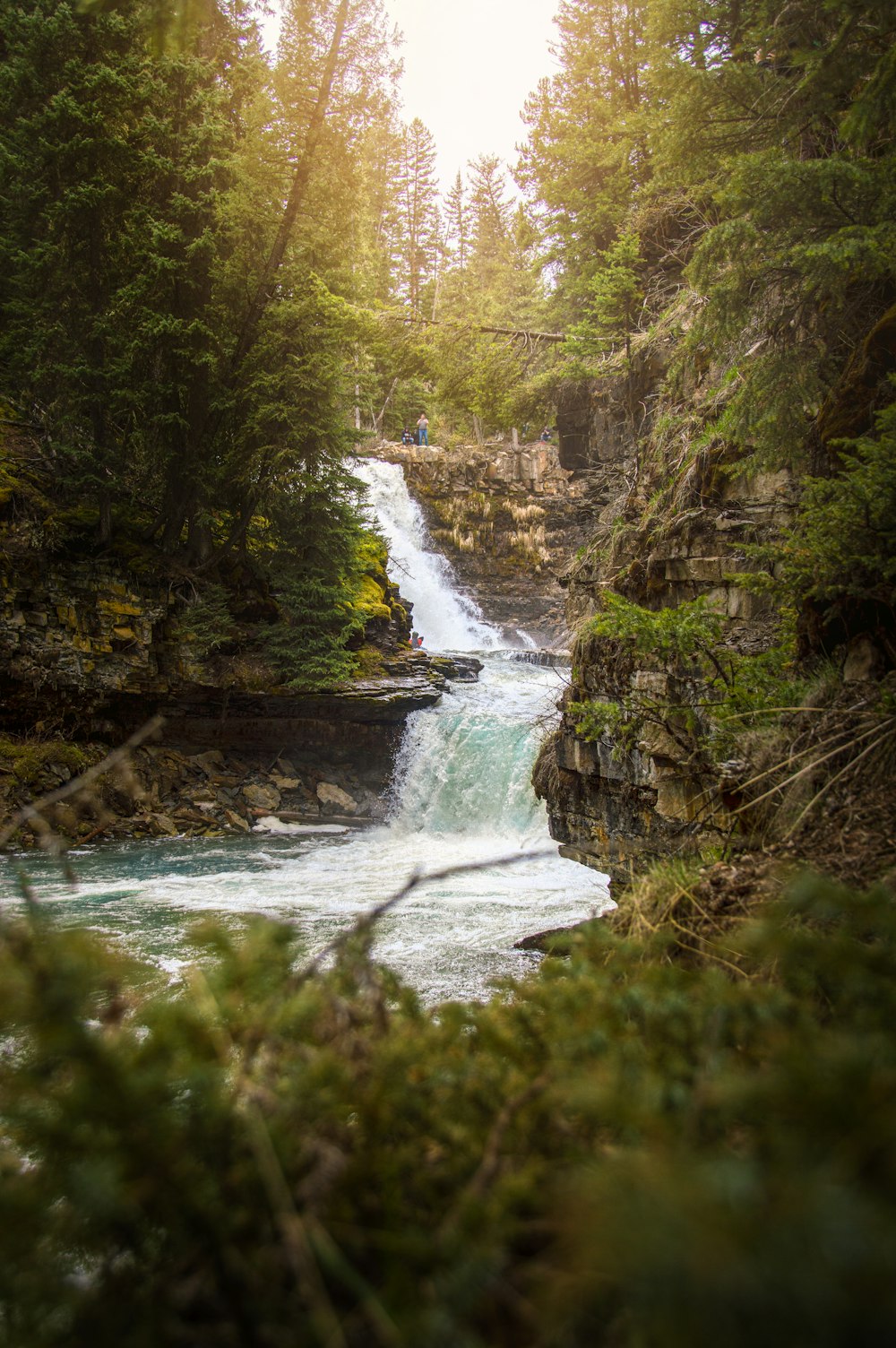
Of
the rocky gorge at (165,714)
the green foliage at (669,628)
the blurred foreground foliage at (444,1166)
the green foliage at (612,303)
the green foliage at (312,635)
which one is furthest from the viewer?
the green foliage at (312,635)

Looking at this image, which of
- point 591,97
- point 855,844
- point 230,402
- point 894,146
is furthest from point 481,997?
point 591,97

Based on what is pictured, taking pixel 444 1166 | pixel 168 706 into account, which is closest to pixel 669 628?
pixel 444 1166

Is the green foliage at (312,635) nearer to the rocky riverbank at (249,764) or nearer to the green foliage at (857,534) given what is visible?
the rocky riverbank at (249,764)

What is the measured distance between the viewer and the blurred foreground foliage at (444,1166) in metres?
0.75

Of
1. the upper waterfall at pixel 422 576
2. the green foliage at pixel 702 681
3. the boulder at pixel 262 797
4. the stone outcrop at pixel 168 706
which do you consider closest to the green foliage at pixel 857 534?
the green foliage at pixel 702 681

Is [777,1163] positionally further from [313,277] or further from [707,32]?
[313,277]

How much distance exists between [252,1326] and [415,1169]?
34 centimetres

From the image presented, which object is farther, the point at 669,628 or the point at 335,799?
the point at 335,799

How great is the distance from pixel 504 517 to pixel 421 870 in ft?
76.7

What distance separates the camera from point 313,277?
1243 cm

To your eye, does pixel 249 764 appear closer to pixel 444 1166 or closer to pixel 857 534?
pixel 857 534

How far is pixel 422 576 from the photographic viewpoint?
25297 mm

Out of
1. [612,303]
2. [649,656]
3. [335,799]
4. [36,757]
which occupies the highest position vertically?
[612,303]

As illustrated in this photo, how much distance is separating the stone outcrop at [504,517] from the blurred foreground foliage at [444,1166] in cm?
2518
